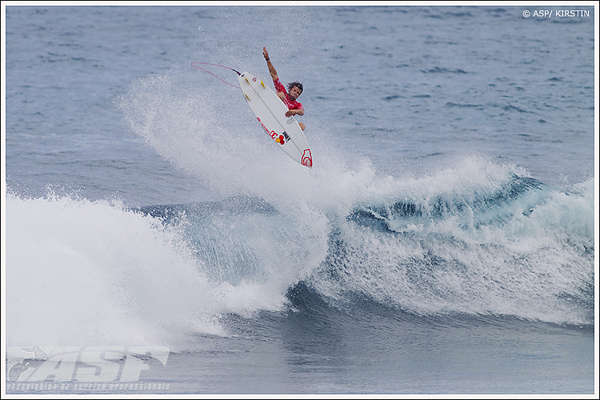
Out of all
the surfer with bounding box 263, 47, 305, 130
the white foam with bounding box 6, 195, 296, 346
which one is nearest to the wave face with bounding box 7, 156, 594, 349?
the white foam with bounding box 6, 195, 296, 346

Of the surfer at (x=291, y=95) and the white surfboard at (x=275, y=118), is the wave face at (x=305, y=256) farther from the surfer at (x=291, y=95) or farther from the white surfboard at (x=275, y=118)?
the surfer at (x=291, y=95)

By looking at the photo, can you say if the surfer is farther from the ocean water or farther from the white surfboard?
the ocean water

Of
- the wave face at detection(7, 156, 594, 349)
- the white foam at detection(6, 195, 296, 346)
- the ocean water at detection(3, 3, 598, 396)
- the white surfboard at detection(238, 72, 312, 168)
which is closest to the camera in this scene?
the ocean water at detection(3, 3, 598, 396)

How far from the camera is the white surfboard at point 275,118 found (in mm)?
10391

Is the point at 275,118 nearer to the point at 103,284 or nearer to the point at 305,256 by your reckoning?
the point at 305,256

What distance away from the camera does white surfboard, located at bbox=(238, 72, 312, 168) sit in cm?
1039

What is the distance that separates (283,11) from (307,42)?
4680 mm

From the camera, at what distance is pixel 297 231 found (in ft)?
35.0

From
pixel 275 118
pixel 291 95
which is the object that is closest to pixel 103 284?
pixel 275 118

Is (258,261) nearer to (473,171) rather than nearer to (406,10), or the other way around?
(473,171)

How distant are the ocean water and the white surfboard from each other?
730 millimetres

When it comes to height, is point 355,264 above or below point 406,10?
below

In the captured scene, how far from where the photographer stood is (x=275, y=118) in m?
10.4

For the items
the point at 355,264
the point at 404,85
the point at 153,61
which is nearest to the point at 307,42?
the point at 404,85
